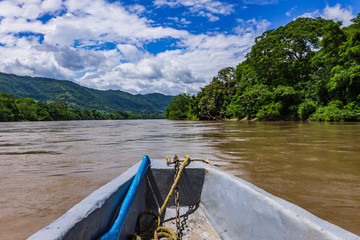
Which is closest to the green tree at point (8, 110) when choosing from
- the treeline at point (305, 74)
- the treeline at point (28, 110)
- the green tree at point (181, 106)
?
the treeline at point (28, 110)

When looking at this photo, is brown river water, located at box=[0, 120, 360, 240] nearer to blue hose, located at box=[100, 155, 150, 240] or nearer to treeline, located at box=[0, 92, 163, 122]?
blue hose, located at box=[100, 155, 150, 240]

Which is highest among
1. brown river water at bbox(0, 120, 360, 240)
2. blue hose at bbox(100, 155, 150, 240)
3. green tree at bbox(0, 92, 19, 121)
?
green tree at bbox(0, 92, 19, 121)

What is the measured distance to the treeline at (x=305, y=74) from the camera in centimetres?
1852

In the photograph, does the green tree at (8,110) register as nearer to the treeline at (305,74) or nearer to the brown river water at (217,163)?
the treeline at (305,74)

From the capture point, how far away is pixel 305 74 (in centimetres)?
2466

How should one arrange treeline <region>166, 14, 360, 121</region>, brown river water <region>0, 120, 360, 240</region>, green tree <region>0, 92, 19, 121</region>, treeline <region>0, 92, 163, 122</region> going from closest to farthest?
brown river water <region>0, 120, 360, 240</region> → treeline <region>166, 14, 360, 121</region> → green tree <region>0, 92, 19, 121</region> → treeline <region>0, 92, 163, 122</region>

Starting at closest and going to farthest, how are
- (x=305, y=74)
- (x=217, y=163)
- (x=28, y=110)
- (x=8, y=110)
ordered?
(x=217, y=163)
(x=305, y=74)
(x=8, y=110)
(x=28, y=110)

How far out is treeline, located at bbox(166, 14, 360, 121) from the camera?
18.5 metres

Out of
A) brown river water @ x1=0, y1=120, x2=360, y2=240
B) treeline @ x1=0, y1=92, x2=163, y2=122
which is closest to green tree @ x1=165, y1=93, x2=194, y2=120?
treeline @ x1=0, y1=92, x2=163, y2=122

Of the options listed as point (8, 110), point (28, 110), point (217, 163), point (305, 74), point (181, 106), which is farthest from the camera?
point (28, 110)

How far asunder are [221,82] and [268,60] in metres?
14.4

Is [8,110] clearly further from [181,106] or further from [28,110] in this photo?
[181,106]

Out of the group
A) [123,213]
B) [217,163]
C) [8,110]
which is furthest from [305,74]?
[8,110]

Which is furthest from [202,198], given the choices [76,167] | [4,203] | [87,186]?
[76,167]
